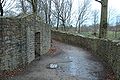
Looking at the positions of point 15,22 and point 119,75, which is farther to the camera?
point 15,22

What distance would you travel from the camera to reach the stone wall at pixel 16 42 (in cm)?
1003

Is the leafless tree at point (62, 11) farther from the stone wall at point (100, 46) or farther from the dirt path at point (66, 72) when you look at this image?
the dirt path at point (66, 72)

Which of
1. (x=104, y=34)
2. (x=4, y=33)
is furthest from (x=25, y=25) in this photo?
(x=104, y=34)

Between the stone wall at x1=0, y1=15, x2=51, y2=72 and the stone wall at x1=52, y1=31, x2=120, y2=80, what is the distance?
16.3 ft

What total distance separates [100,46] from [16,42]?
6.93 meters

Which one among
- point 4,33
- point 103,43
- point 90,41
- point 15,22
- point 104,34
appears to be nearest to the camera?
point 4,33

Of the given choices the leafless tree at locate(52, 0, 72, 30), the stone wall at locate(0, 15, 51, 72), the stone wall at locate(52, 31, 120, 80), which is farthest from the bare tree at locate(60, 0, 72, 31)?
the stone wall at locate(0, 15, 51, 72)

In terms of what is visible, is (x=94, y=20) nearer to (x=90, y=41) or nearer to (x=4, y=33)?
(x=90, y=41)

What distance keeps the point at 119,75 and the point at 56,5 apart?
32888 millimetres

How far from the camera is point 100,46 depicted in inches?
607

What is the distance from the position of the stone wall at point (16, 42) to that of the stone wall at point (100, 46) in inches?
196

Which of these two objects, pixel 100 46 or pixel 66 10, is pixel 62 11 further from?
pixel 100 46

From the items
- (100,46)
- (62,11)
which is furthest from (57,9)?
(100,46)

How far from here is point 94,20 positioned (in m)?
48.5
